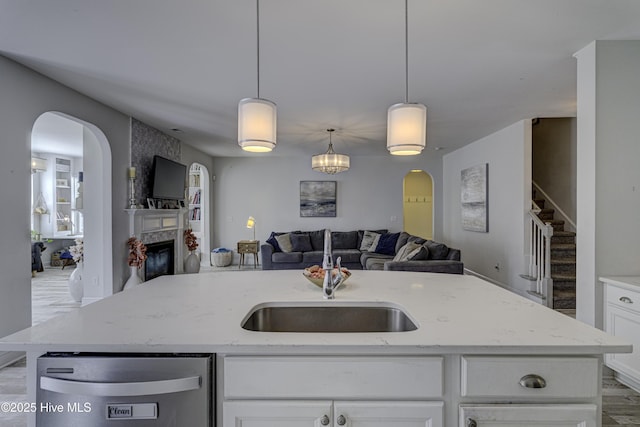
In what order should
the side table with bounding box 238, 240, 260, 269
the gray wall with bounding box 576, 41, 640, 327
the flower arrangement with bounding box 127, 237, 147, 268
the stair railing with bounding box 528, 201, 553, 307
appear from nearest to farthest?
1. the gray wall with bounding box 576, 41, 640, 327
2. the stair railing with bounding box 528, 201, 553, 307
3. the flower arrangement with bounding box 127, 237, 147, 268
4. the side table with bounding box 238, 240, 260, 269

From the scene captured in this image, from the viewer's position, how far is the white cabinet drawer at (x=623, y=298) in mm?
2180

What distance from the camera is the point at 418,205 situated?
965 cm

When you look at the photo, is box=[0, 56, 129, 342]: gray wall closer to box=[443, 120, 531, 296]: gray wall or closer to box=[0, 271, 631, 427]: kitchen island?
box=[0, 271, 631, 427]: kitchen island

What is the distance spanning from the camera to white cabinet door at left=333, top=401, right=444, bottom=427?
42.9 inches

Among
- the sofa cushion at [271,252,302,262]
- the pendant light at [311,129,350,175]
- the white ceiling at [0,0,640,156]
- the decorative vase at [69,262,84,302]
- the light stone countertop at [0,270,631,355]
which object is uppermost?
the white ceiling at [0,0,640,156]

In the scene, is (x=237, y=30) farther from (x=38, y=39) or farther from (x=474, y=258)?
(x=474, y=258)

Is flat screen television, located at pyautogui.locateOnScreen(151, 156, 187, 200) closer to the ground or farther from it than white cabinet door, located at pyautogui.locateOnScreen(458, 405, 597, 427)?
farther from it

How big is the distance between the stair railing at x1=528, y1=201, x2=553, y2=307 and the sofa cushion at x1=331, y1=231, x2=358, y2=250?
134 inches

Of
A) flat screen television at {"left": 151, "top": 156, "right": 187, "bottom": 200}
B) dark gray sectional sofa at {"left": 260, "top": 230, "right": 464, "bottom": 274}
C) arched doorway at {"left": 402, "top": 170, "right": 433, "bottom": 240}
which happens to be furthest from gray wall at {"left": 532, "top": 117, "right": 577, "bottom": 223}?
flat screen television at {"left": 151, "top": 156, "right": 187, "bottom": 200}

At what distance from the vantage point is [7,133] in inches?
108

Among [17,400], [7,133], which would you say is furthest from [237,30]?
[17,400]

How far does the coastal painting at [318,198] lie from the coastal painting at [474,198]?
2.77 meters

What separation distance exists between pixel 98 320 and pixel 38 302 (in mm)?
4673

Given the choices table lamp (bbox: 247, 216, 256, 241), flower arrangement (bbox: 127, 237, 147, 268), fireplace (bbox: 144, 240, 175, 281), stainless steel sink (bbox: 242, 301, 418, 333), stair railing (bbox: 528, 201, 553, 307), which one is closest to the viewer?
stainless steel sink (bbox: 242, 301, 418, 333)
